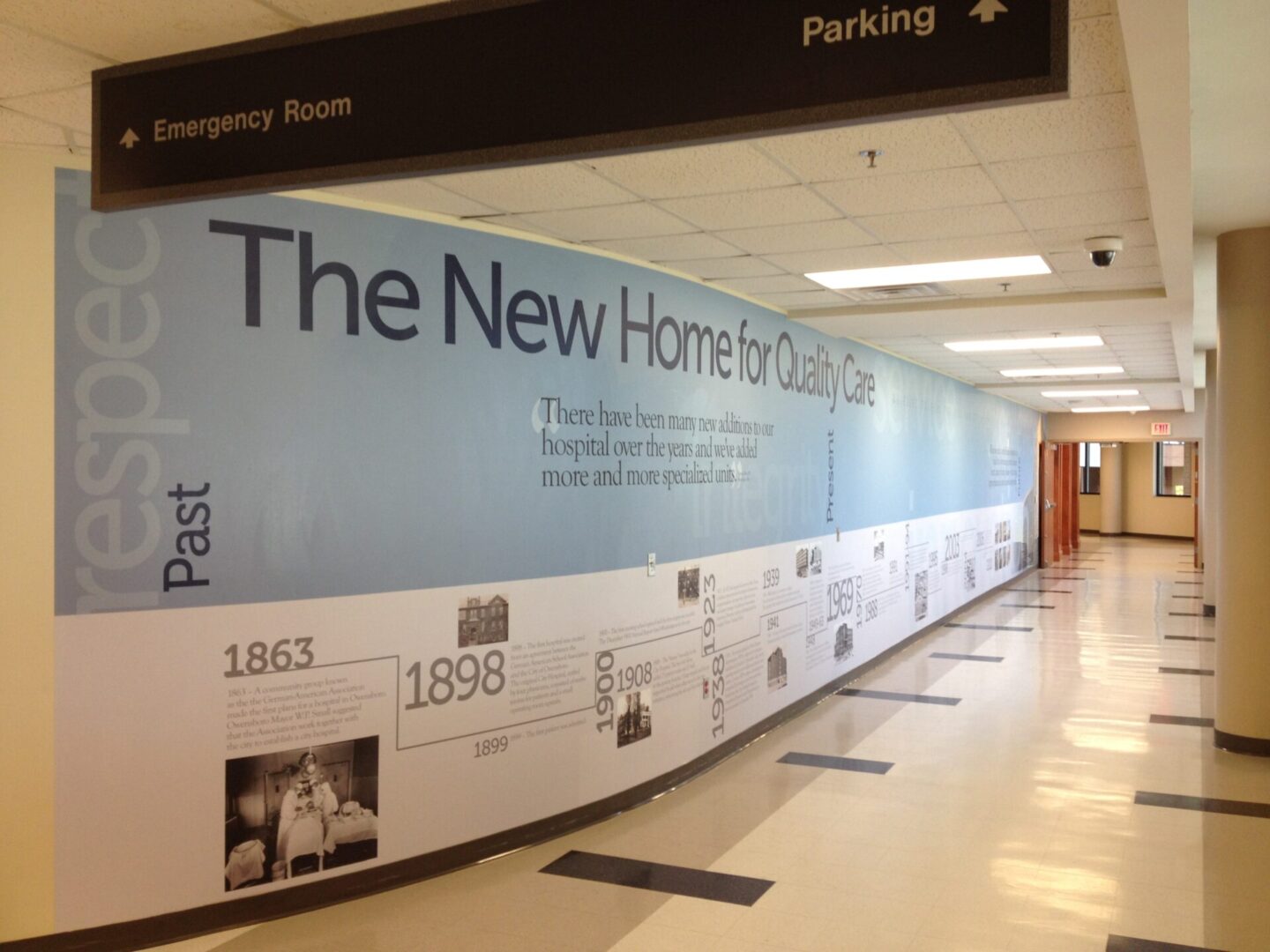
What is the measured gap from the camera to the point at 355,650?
15.1ft

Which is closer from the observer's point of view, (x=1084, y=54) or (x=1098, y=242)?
(x=1084, y=54)

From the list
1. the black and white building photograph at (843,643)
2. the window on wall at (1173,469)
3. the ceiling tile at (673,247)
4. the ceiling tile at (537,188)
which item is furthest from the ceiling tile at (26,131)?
the window on wall at (1173,469)

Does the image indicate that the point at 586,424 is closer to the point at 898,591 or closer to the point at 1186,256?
the point at 1186,256

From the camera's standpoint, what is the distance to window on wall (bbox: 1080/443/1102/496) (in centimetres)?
2966

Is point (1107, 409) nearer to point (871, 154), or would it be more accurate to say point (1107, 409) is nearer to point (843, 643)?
point (843, 643)

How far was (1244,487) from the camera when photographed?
A: 22.4 ft

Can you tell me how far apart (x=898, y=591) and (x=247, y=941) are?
8030mm

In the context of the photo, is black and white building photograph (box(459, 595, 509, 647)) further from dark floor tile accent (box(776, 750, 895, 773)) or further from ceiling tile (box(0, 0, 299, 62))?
ceiling tile (box(0, 0, 299, 62))

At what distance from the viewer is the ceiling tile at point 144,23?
2633 millimetres

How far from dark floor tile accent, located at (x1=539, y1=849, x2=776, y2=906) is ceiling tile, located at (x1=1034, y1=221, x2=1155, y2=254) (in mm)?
3329

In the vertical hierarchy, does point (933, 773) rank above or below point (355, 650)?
below

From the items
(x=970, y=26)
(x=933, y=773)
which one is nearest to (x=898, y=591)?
(x=933, y=773)

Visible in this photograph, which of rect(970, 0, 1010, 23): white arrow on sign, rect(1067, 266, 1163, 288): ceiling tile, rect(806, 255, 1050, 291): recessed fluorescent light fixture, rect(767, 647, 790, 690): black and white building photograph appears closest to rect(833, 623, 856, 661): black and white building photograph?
rect(767, 647, 790, 690): black and white building photograph

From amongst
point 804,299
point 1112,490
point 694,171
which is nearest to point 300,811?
point 694,171
